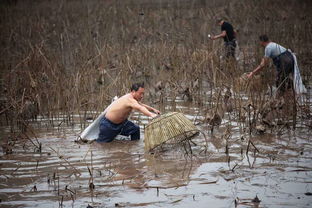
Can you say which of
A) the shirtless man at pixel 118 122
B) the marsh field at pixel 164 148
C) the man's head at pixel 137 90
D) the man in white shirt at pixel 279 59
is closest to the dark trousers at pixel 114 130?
the shirtless man at pixel 118 122

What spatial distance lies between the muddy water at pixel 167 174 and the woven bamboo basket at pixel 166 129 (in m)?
0.23

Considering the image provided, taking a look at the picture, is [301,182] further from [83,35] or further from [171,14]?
[171,14]

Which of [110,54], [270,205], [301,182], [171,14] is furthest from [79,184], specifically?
[171,14]

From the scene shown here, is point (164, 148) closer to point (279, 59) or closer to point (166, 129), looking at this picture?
point (166, 129)

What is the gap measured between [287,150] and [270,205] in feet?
6.54

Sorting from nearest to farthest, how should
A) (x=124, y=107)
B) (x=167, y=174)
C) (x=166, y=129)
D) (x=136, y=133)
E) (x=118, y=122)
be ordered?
(x=167, y=174) → (x=166, y=129) → (x=124, y=107) → (x=118, y=122) → (x=136, y=133)

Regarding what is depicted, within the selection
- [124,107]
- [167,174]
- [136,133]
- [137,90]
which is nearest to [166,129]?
[167,174]

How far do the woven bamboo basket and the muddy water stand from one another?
9.2 inches

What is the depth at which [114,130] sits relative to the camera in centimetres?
782

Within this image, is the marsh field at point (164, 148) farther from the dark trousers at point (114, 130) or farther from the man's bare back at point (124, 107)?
the man's bare back at point (124, 107)

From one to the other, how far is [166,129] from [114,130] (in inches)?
55.3

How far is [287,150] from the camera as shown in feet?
22.1

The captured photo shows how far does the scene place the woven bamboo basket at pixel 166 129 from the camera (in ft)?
21.8

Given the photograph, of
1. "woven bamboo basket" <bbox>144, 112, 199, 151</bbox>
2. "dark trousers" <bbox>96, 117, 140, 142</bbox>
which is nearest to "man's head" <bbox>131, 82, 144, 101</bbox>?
"dark trousers" <bbox>96, 117, 140, 142</bbox>
